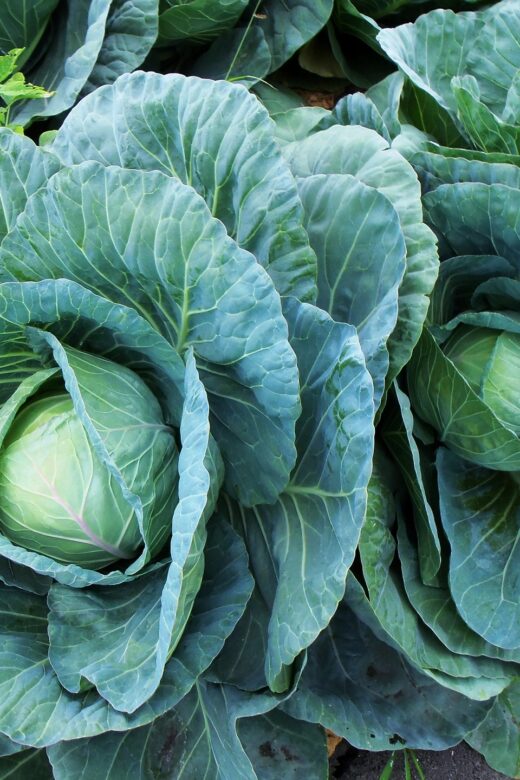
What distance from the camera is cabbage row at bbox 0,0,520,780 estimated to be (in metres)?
1.15

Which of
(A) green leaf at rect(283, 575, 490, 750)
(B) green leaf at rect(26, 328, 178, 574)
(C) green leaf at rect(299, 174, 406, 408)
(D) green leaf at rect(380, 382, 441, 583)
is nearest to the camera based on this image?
(B) green leaf at rect(26, 328, 178, 574)

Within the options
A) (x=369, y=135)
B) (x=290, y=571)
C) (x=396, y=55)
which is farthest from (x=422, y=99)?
(x=290, y=571)

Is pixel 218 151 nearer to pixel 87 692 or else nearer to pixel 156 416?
pixel 156 416

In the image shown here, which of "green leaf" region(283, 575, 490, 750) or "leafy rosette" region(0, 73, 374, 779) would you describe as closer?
"leafy rosette" region(0, 73, 374, 779)

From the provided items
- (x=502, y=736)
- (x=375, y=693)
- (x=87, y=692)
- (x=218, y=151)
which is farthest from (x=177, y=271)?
(x=502, y=736)

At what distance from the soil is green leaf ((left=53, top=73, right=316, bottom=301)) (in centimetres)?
132

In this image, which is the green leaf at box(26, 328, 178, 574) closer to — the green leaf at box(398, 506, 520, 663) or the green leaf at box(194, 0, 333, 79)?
the green leaf at box(398, 506, 520, 663)

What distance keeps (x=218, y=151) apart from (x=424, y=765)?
1.63 m

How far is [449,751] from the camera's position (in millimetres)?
2000

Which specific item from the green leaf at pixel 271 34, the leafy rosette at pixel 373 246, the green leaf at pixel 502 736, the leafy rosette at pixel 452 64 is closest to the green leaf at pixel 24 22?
the green leaf at pixel 271 34

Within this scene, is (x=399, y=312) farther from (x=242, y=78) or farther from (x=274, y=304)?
(x=242, y=78)

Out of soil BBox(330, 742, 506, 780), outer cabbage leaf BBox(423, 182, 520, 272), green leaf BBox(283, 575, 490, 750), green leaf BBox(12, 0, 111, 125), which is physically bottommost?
soil BBox(330, 742, 506, 780)

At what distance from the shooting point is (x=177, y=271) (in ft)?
3.76

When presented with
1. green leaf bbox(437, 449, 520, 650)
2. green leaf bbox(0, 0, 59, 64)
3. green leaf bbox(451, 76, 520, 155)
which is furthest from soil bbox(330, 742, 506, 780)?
green leaf bbox(0, 0, 59, 64)
